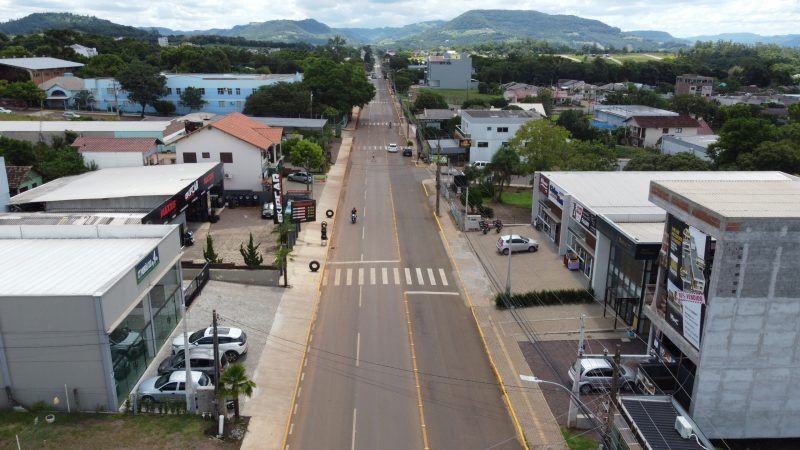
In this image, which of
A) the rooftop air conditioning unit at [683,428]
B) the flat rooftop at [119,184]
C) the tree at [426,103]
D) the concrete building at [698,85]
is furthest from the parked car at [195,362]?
the concrete building at [698,85]

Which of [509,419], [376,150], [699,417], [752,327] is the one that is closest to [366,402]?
[509,419]

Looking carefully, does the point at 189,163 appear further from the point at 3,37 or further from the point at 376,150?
the point at 3,37

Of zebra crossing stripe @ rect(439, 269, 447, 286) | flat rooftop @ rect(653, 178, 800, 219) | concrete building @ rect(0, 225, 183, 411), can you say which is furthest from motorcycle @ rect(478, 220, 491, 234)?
concrete building @ rect(0, 225, 183, 411)

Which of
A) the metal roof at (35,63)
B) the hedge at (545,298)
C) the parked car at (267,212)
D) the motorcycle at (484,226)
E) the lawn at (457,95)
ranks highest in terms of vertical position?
the metal roof at (35,63)

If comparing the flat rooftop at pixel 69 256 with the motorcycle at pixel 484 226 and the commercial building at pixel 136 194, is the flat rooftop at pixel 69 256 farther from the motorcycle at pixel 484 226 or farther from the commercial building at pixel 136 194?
the motorcycle at pixel 484 226

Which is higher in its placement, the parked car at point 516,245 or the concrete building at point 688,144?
the concrete building at point 688,144

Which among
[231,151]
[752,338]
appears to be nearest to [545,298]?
[752,338]
